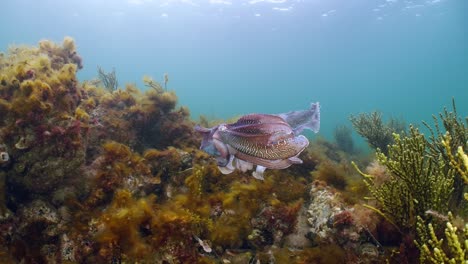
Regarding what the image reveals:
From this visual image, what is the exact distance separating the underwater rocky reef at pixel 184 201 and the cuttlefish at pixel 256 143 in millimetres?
697

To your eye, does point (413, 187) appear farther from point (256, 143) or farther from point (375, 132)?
point (375, 132)

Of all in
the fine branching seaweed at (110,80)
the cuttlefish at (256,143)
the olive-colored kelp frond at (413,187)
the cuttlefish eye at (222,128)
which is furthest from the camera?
the fine branching seaweed at (110,80)

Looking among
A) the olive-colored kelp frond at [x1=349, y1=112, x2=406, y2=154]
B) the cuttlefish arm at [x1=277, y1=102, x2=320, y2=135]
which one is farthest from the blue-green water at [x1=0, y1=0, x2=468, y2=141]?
the cuttlefish arm at [x1=277, y1=102, x2=320, y2=135]

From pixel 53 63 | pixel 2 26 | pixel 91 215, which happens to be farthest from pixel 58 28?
pixel 91 215

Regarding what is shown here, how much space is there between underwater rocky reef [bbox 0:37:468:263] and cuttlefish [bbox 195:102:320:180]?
2.29 feet

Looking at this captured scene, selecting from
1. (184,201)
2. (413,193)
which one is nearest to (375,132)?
(413,193)

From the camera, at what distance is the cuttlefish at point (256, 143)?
10.9ft

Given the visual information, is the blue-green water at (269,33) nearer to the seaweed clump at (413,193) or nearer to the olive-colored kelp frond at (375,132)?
the olive-colored kelp frond at (375,132)

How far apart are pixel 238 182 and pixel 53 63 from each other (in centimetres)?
Result: 564

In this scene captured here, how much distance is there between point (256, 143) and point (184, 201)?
4.24 ft

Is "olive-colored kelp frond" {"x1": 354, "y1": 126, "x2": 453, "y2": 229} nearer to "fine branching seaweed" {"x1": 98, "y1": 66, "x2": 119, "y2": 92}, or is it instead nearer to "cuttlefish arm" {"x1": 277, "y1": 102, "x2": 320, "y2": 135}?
"cuttlefish arm" {"x1": 277, "y1": 102, "x2": 320, "y2": 135}

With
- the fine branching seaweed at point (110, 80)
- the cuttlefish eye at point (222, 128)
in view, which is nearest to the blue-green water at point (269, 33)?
the fine branching seaweed at point (110, 80)

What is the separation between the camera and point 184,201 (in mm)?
3855

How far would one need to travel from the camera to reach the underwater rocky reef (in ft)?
10.0
